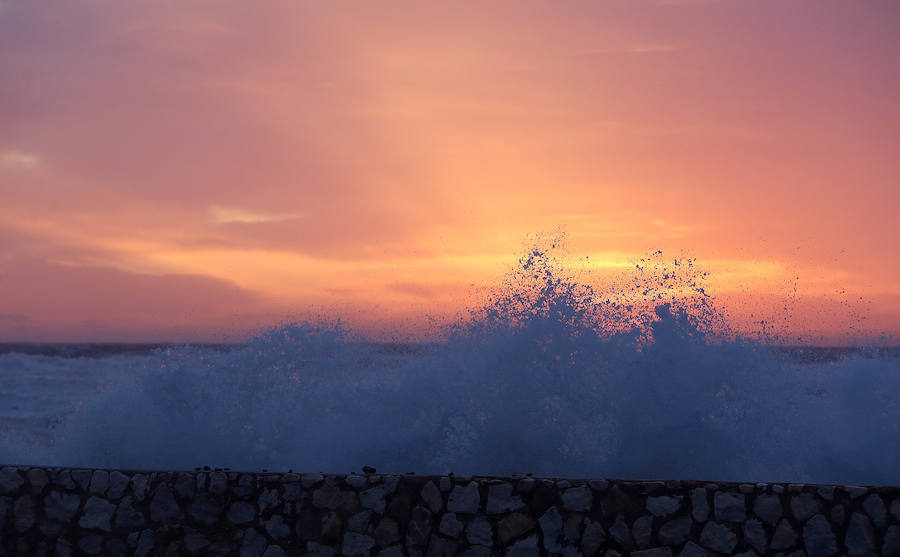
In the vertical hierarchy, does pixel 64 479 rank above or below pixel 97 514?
above

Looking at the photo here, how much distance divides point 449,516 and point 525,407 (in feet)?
7.39

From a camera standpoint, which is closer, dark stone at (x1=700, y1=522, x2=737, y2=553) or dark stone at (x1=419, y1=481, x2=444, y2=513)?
dark stone at (x1=700, y1=522, x2=737, y2=553)

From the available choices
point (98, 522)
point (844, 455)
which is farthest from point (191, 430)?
point (844, 455)

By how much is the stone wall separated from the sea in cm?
202

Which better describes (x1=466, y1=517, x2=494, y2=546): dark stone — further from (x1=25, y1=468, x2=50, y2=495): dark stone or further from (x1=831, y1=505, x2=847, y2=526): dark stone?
(x1=25, y1=468, x2=50, y2=495): dark stone

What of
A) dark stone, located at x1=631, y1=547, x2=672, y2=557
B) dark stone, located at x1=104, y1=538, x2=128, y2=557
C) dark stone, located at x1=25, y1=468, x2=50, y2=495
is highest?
dark stone, located at x1=25, y1=468, x2=50, y2=495

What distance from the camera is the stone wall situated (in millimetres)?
5234

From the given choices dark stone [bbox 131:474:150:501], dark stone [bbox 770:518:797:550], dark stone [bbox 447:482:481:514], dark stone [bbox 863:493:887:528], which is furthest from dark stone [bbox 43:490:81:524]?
dark stone [bbox 863:493:887:528]

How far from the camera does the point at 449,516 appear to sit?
5.42m

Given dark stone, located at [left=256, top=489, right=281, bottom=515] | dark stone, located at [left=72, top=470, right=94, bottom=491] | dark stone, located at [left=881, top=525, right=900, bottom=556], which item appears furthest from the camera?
dark stone, located at [left=72, top=470, right=94, bottom=491]

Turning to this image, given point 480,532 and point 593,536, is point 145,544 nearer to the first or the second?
point 480,532

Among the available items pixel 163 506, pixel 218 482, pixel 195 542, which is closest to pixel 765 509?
pixel 218 482

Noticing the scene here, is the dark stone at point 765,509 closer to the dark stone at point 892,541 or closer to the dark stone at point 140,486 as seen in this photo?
the dark stone at point 892,541

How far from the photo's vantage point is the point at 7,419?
17328 mm
